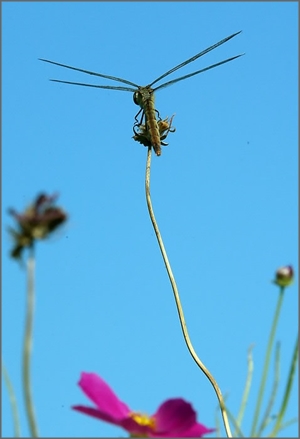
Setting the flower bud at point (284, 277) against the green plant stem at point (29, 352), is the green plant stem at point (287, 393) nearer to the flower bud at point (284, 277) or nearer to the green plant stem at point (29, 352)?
the flower bud at point (284, 277)

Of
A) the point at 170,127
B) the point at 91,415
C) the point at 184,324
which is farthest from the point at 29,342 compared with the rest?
the point at 170,127

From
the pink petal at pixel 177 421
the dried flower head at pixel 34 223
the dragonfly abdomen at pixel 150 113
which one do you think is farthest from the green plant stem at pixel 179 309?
the dried flower head at pixel 34 223

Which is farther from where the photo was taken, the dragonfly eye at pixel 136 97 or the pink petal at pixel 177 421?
the dragonfly eye at pixel 136 97

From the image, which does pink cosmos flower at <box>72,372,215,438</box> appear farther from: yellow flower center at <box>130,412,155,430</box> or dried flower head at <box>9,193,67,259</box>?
dried flower head at <box>9,193,67,259</box>

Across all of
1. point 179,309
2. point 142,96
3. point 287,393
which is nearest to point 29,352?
point 287,393

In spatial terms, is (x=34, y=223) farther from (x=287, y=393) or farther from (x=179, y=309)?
(x=179, y=309)

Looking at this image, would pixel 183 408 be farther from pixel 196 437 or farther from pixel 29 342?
pixel 29 342

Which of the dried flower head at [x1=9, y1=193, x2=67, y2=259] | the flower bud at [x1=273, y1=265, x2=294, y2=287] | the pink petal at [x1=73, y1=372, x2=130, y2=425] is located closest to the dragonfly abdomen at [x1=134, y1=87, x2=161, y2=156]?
the flower bud at [x1=273, y1=265, x2=294, y2=287]
